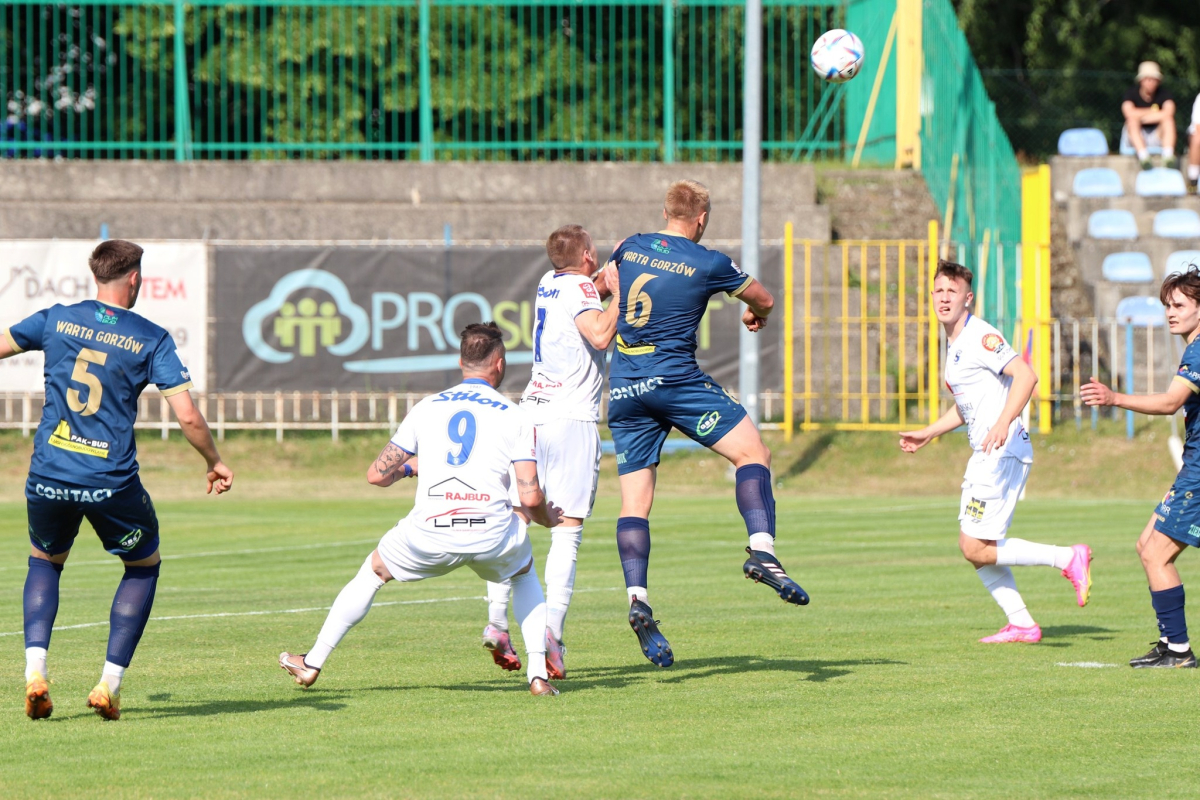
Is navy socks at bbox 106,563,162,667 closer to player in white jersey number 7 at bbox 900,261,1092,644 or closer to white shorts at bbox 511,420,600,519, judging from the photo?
white shorts at bbox 511,420,600,519

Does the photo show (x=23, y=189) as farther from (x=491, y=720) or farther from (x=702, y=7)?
(x=491, y=720)

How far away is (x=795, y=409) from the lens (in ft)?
76.0

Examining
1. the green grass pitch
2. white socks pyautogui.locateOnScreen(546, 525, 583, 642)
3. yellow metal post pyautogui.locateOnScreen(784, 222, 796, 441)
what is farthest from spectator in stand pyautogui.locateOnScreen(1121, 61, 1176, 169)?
white socks pyautogui.locateOnScreen(546, 525, 583, 642)

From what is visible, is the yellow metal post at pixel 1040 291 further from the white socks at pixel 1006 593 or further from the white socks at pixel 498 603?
the white socks at pixel 498 603

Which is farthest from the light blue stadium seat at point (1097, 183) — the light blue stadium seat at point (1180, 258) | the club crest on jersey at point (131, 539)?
the club crest on jersey at point (131, 539)

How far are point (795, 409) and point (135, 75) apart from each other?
1319cm

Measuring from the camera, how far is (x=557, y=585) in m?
8.23

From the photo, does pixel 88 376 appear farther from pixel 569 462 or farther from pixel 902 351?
pixel 902 351

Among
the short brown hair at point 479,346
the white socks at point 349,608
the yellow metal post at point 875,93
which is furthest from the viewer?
the yellow metal post at point 875,93

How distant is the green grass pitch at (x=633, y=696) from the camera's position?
5844 mm

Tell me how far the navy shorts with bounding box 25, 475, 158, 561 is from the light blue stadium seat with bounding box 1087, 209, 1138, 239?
20.8 meters

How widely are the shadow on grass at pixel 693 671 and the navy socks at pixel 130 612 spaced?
1.17 metres

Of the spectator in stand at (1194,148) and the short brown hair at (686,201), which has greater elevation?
the spectator in stand at (1194,148)

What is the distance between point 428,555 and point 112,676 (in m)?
1.37
